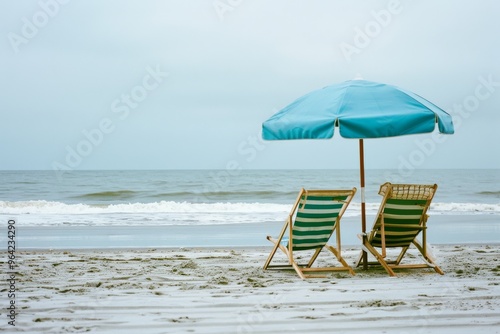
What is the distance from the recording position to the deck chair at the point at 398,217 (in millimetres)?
6055

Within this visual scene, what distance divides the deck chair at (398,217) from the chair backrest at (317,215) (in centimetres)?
37

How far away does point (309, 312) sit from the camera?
14.5ft

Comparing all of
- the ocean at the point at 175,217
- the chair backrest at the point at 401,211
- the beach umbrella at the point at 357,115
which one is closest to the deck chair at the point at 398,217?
the chair backrest at the point at 401,211

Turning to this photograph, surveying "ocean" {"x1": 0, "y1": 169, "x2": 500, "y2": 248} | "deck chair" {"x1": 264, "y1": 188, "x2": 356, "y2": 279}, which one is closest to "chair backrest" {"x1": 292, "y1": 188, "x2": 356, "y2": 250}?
"deck chair" {"x1": 264, "y1": 188, "x2": 356, "y2": 279}

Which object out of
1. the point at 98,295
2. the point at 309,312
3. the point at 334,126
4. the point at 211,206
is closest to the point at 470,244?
the point at 334,126

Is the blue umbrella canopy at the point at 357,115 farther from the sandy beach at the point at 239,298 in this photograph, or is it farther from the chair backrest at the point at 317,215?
the sandy beach at the point at 239,298

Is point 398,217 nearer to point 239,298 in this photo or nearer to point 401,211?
point 401,211

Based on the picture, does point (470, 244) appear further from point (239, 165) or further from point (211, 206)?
point (211, 206)

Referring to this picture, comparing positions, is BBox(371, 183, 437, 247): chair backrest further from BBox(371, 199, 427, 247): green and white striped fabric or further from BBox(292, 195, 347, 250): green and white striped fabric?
BBox(292, 195, 347, 250): green and white striped fabric

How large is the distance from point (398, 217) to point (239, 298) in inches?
84.5

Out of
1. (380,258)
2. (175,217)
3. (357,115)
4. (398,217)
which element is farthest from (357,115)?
(175,217)

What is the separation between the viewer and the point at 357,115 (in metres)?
5.45

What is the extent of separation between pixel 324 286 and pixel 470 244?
481 centimetres

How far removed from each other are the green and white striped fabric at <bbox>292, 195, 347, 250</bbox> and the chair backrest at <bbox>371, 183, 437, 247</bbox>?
45 centimetres
